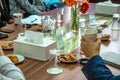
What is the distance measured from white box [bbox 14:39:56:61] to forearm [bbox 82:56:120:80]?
14.6 inches

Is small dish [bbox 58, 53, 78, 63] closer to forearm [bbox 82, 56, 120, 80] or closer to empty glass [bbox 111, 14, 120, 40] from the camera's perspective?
forearm [bbox 82, 56, 120, 80]

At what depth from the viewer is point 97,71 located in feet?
4.34

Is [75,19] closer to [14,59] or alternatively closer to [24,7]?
[14,59]

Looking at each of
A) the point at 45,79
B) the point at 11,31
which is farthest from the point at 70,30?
the point at 45,79

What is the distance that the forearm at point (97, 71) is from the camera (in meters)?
1.28

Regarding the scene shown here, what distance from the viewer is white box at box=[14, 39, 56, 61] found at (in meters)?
1.70

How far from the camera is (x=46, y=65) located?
1.65 metres

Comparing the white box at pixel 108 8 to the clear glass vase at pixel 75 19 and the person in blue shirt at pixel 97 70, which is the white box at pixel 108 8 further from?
the person in blue shirt at pixel 97 70

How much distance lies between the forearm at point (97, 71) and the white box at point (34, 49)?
37 cm

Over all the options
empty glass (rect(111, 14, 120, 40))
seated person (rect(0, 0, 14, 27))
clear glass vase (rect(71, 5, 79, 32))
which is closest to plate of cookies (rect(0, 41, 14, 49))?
clear glass vase (rect(71, 5, 79, 32))

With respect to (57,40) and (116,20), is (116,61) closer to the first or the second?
(57,40)

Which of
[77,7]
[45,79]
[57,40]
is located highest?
[77,7]

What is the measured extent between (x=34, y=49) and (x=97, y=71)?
56 centimetres

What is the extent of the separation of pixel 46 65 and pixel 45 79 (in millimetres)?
203
